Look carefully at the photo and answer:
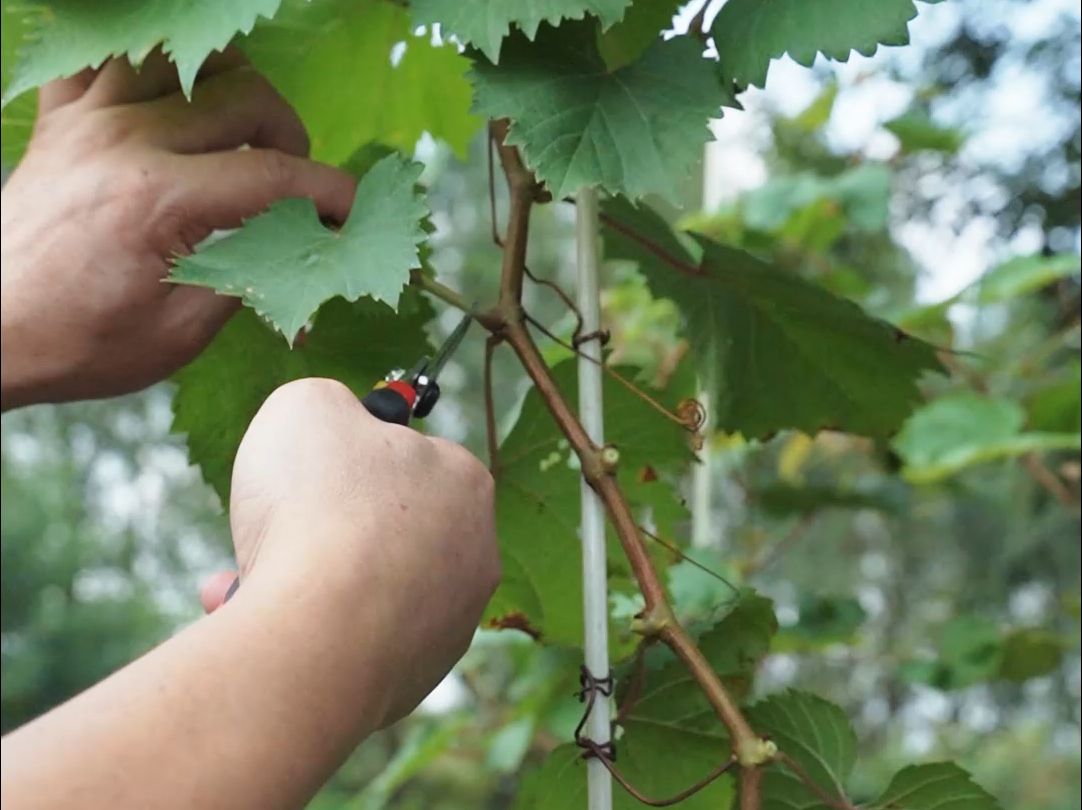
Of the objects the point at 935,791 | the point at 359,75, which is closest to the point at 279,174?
the point at 359,75

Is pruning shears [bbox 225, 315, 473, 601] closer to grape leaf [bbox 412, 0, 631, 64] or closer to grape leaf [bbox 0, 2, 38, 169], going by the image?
grape leaf [bbox 412, 0, 631, 64]

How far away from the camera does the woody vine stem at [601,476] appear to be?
358mm

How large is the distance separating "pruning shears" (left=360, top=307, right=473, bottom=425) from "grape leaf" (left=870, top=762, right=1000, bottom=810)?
23 centimetres

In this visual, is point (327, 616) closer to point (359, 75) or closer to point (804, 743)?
point (804, 743)

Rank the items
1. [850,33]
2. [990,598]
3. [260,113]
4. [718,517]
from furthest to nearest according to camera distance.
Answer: [718,517]
[990,598]
[260,113]
[850,33]

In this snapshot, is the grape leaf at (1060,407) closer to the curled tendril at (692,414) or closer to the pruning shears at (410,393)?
the curled tendril at (692,414)

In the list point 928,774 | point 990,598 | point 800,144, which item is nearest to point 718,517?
point 990,598

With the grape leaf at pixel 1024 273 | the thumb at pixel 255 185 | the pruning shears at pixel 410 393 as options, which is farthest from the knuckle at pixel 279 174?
the grape leaf at pixel 1024 273

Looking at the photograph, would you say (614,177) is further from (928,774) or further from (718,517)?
(718,517)

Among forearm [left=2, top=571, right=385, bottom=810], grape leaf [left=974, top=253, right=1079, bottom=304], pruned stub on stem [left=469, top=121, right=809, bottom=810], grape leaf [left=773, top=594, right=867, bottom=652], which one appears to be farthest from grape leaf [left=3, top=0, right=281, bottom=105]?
grape leaf [left=773, top=594, right=867, bottom=652]

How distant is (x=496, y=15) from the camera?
15.0 inches

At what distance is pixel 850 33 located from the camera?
0.39 metres

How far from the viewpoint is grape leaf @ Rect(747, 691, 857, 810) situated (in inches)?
17.9

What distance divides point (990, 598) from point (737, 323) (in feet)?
4.56
